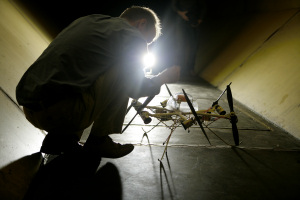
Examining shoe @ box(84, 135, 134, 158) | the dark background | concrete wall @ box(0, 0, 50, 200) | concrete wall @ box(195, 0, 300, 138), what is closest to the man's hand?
shoe @ box(84, 135, 134, 158)

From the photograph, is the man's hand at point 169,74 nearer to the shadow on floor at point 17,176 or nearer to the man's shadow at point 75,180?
the man's shadow at point 75,180

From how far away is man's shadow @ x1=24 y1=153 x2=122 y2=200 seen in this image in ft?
4.13

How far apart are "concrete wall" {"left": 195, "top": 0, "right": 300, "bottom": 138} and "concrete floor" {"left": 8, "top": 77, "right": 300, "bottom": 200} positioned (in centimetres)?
61

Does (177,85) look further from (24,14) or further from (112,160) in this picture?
(24,14)

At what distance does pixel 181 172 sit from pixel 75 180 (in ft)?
2.58

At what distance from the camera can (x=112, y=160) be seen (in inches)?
64.2

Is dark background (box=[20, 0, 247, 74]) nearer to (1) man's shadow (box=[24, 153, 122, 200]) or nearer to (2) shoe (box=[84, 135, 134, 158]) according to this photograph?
(2) shoe (box=[84, 135, 134, 158])

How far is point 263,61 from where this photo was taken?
10.8 feet

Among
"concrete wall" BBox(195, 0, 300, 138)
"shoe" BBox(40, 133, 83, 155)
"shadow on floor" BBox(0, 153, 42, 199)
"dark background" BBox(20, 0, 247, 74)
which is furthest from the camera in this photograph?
"dark background" BBox(20, 0, 247, 74)

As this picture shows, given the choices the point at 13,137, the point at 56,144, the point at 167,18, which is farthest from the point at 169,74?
the point at 167,18

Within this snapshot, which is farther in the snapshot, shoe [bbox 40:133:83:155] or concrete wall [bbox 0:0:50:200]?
shoe [bbox 40:133:83:155]

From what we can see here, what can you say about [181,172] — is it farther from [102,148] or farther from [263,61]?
[263,61]

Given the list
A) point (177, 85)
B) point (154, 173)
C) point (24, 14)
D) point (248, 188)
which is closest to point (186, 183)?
point (154, 173)

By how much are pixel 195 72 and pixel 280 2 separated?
2.42 meters
